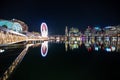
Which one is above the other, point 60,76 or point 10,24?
point 10,24

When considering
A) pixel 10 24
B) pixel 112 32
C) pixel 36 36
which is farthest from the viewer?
pixel 112 32

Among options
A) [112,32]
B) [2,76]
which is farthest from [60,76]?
[112,32]

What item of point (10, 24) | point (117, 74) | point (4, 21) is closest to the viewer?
point (117, 74)

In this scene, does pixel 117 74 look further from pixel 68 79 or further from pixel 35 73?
pixel 35 73

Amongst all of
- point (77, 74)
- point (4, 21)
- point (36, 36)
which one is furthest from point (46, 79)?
point (36, 36)

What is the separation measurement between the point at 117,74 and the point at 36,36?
3383 centimetres

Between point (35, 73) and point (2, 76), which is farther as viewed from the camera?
point (35, 73)

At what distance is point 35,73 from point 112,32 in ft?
193

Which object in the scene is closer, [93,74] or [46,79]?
[46,79]

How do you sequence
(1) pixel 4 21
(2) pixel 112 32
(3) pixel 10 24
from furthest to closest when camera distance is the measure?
(2) pixel 112 32 → (3) pixel 10 24 → (1) pixel 4 21

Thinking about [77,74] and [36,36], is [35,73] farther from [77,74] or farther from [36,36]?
[36,36]

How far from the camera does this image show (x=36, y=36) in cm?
3859

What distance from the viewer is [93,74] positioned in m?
5.23

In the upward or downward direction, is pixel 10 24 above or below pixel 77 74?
above
